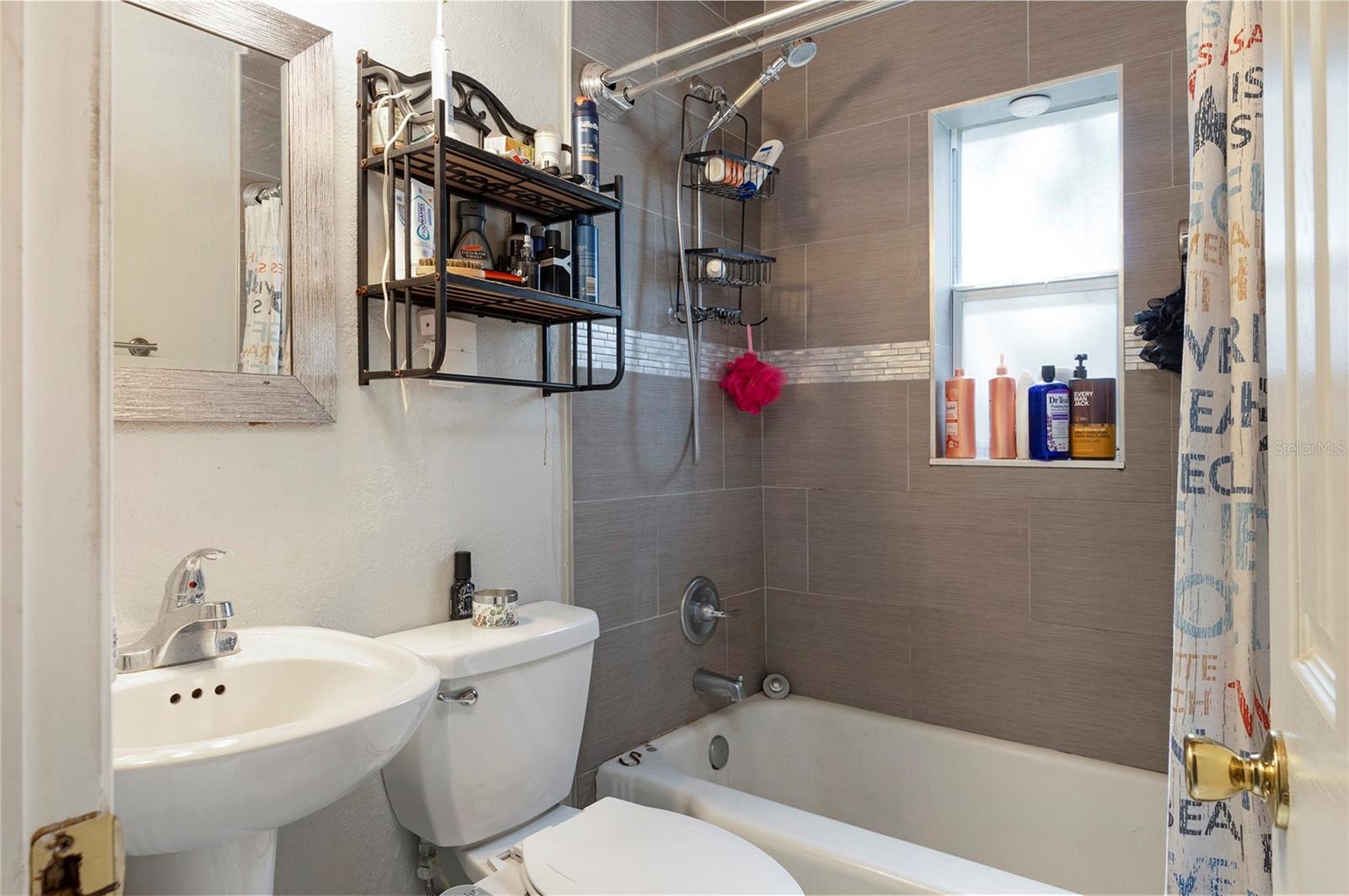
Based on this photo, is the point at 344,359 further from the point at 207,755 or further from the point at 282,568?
the point at 207,755

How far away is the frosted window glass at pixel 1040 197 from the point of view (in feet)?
6.98

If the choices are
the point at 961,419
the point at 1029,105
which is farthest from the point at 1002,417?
the point at 1029,105

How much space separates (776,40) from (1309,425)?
1.57 metres

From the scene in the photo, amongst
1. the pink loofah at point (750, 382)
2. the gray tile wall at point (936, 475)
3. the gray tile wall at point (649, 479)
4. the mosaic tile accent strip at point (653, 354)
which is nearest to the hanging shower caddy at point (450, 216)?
the mosaic tile accent strip at point (653, 354)

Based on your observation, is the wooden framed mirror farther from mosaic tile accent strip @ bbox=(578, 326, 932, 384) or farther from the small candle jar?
mosaic tile accent strip @ bbox=(578, 326, 932, 384)

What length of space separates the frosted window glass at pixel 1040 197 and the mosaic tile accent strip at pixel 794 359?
A: 310 mm

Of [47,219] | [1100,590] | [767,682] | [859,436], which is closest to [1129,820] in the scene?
[1100,590]

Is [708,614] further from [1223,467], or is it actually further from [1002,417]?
[1223,467]

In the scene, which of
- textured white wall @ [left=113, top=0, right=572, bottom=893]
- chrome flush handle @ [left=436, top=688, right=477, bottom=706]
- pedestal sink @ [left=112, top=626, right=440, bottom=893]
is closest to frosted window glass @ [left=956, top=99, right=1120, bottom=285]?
textured white wall @ [left=113, top=0, right=572, bottom=893]

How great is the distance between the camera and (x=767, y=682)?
8.01 ft

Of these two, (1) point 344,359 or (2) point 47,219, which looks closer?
(2) point 47,219

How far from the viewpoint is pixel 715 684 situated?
214 centimetres

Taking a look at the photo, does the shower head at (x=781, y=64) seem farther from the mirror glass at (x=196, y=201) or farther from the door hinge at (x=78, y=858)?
the door hinge at (x=78, y=858)

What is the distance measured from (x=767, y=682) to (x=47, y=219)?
7.53ft
